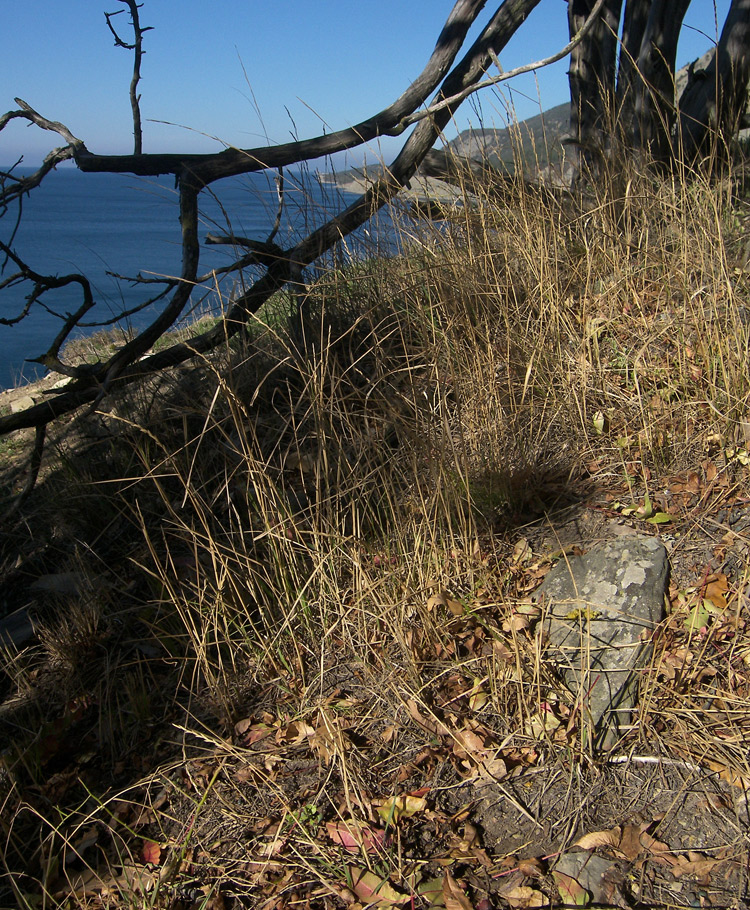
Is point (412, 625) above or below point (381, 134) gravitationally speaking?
below

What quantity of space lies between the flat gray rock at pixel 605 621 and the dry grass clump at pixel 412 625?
0.06 m

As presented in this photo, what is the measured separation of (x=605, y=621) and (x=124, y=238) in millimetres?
23389

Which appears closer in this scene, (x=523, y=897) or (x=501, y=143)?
(x=523, y=897)

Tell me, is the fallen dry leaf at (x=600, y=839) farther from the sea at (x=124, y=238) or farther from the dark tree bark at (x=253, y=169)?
the dark tree bark at (x=253, y=169)

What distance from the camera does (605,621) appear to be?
1.96 metres

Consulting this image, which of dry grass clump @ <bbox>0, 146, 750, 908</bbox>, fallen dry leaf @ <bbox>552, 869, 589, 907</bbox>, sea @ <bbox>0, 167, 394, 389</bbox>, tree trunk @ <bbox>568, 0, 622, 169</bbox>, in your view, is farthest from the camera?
tree trunk @ <bbox>568, 0, 622, 169</bbox>

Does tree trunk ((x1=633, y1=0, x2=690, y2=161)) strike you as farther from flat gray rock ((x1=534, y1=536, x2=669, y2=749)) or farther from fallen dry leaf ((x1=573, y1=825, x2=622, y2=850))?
fallen dry leaf ((x1=573, y1=825, x2=622, y2=850))

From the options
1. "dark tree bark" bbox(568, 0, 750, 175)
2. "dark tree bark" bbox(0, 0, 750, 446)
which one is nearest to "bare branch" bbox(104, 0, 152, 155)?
"dark tree bark" bbox(0, 0, 750, 446)

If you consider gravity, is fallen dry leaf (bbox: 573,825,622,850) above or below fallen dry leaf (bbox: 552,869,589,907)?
above

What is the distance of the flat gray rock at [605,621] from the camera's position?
1.79m

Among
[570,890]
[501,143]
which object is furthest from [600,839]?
[501,143]

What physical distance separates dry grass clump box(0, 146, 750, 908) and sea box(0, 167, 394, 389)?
0.80 m

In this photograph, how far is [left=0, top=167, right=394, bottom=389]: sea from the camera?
359cm

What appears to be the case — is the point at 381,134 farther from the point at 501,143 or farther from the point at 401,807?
the point at 401,807
